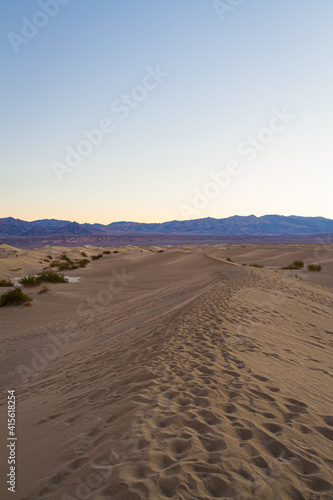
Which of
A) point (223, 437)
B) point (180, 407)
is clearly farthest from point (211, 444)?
point (180, 407)

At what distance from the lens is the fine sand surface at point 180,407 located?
2.31 metres

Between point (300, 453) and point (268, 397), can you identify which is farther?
point (268, 397)

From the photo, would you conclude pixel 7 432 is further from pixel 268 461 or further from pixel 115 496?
pixel 268 461

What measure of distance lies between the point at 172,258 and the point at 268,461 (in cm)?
2668

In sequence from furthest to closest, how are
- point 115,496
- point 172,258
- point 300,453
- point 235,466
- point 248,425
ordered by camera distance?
point 172,258 < point 248,425 < point 300,453 < point 235,466 < point 115,496

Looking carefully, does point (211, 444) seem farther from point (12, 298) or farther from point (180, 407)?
point (12, 298)

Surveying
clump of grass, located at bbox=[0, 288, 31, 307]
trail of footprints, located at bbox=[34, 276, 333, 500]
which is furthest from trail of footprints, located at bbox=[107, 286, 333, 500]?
clump of grass, located at bbox=[0, 288, 31, 307]

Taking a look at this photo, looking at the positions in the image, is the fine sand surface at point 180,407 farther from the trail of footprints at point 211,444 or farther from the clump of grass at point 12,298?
the clump of grass at point 12,298

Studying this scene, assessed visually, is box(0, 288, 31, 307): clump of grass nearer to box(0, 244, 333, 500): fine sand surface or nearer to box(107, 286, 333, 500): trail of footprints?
box(0, 244, 333, 500): fine sand surface

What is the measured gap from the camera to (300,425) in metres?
3.05

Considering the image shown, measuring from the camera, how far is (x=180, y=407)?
129 inches

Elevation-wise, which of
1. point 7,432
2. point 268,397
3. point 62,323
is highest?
point 268,397

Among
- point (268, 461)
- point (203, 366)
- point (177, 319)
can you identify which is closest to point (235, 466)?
point (268, 461)

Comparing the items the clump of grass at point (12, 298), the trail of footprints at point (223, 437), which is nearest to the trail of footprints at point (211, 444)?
the trail of footprints at point (223, 437)
